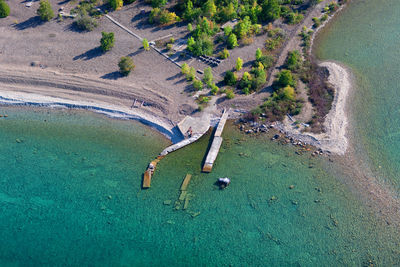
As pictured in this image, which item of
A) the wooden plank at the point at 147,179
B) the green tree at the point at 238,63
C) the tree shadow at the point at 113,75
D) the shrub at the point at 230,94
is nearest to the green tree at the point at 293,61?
the green tree at the point at 238,63

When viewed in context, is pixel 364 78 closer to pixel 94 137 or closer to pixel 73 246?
pixel 94 137

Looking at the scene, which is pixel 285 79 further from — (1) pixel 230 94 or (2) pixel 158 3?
(2) pixel 158 3

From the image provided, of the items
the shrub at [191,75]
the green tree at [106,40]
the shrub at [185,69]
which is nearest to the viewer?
the shrub at [191,75]

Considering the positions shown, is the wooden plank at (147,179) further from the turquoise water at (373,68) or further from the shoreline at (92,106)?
the turquoise water at (373,68)

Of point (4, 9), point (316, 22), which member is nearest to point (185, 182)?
point (316, 22)

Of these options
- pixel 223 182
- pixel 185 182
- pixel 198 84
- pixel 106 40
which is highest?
pixel 198 84

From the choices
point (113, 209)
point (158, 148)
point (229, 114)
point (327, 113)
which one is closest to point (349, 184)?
point (327, 113)
